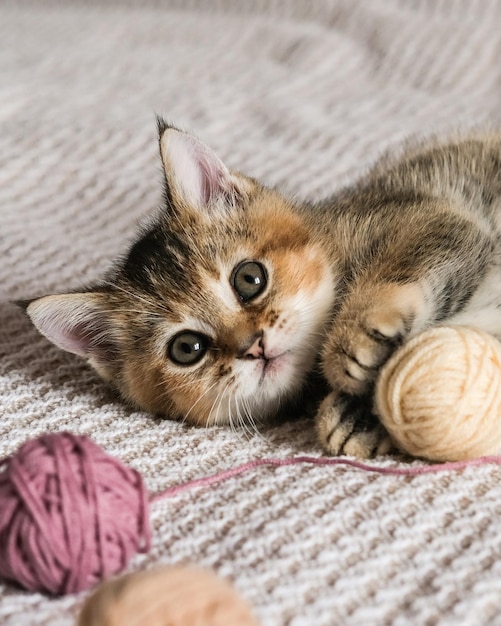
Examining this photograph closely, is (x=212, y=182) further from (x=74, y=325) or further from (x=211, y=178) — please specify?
(x=74, y=325)

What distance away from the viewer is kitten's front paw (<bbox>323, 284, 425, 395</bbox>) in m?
0.92

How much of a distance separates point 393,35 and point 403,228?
1.29 m

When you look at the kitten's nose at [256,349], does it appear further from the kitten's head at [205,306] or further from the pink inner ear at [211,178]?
the pink inner ear at [211,178]

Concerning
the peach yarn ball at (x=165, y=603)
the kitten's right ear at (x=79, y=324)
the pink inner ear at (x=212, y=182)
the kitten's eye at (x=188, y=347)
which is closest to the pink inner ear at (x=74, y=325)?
the kitten's right ear at (x=79, y=324)

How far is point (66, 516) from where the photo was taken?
26.5 inches

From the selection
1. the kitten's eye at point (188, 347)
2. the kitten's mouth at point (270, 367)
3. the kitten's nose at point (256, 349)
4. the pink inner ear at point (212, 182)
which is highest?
the pink inner ear at point (212, 182)

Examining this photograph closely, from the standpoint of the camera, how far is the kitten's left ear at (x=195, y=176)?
1.11 meters

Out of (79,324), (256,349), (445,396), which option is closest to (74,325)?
(79,324)

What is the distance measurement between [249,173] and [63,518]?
119 cm

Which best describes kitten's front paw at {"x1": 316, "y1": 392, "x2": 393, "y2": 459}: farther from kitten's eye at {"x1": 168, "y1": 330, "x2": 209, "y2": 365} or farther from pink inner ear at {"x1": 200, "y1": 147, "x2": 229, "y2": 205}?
pink inner ear at {"x1": 200, "y1": 147, "x2": 229, "y2": 205}

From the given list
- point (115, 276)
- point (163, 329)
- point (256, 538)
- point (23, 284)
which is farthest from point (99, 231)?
point (256, 538)

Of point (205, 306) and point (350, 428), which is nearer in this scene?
point (350, 428)

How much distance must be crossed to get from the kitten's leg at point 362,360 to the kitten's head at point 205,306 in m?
0.09

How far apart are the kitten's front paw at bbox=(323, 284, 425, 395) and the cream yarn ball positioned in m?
0.05
